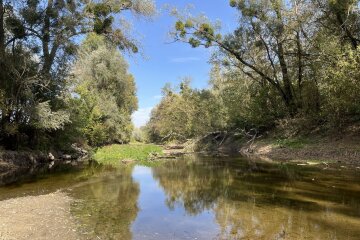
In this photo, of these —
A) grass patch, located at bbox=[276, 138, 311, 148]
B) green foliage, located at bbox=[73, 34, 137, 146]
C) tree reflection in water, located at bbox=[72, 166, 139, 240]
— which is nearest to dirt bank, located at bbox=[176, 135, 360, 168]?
grass patch, located at bbox=[276, 138, 311, 148]

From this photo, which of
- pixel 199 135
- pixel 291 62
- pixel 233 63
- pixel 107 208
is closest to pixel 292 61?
pixel 291 62

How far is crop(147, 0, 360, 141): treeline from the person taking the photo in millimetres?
22375

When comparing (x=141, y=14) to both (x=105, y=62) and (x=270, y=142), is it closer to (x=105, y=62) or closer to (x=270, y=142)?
(x=270, y=142)

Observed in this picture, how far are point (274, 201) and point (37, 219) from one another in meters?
6.71

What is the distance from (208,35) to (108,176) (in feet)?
60.6

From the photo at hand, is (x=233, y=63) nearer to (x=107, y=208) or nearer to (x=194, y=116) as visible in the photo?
(x=194, y=116)

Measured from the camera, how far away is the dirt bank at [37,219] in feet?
25.6

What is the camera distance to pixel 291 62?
3266 cm

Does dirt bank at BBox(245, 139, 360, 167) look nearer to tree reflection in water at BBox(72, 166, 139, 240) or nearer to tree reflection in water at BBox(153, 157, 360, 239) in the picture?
tree reflection in water at BBox(153, 157, 360, 239)

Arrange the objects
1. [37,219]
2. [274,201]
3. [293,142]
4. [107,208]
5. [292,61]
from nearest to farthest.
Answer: [37,219]
[107,208]
[274,201]
[293,142]
[292,61]

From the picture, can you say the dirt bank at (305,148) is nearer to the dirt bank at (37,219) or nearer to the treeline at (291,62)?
the treeline at (291,62)

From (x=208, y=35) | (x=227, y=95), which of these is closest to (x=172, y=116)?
(x=227, y=95)

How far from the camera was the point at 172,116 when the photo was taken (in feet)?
221

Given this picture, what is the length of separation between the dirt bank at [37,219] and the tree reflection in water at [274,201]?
3378 millimetres
